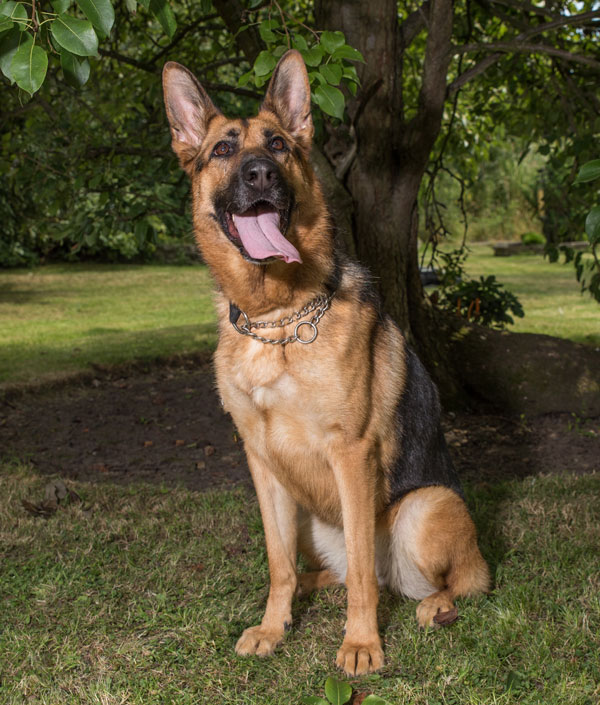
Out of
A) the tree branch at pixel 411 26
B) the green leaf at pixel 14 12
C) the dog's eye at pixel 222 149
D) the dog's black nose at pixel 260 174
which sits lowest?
the dog's black nose at pixel 260 174

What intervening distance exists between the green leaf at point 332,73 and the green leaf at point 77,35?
1.11m

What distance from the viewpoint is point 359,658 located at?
2809mm

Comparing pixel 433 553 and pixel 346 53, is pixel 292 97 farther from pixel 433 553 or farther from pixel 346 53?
pixel 433 553

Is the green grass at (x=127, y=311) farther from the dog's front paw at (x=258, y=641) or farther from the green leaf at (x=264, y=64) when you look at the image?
the green leaf at (x=264, y=64)

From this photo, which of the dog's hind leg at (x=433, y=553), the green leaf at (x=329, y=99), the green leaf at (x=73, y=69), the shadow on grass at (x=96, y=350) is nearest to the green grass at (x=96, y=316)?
the shadow on grass at (x=96, y=350)

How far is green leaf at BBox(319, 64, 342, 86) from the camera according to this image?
9.82ft

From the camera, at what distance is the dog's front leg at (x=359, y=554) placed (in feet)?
9.24

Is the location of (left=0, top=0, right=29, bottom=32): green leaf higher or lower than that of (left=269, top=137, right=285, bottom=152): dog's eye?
higher

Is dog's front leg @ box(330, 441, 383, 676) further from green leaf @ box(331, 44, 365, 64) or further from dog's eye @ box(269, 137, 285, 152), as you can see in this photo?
green leaf @ box(331, 44, 365, 64)

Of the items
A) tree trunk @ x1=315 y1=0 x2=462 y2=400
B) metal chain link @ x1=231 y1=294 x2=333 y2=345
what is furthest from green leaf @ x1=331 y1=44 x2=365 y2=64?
tree trunk @ x1=315 y1=0 x2=462 y2=400

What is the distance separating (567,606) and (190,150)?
2576mm

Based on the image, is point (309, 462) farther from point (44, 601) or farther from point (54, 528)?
point (54, 528)

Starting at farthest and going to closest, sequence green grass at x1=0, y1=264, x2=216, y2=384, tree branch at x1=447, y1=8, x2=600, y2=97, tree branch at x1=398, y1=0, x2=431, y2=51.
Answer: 1. green grass at x1=0, y1=264, x2=216, y2=384
2. tree branch at x1=398, y1=0, x2=431, y2=51
3. tree branch at x1=447, y1=8, x2=600, y2=97

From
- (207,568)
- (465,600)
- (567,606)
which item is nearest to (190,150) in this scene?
(207,568)
